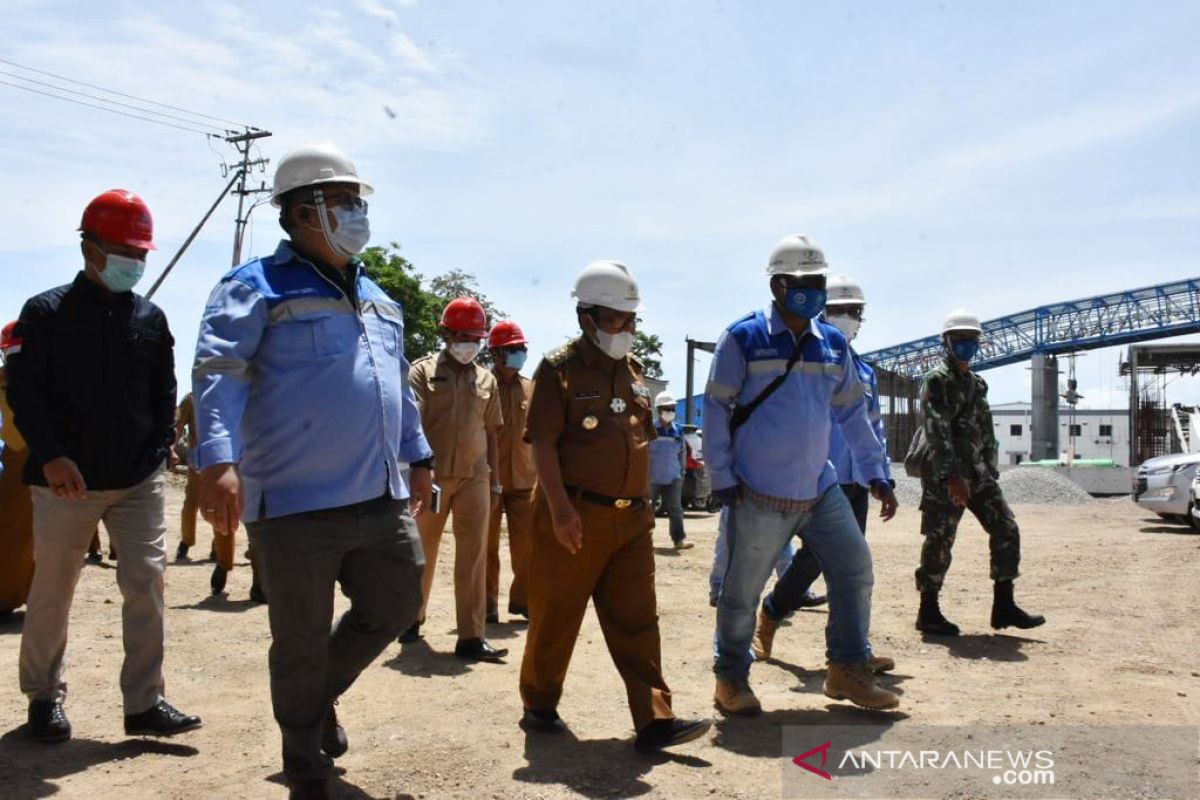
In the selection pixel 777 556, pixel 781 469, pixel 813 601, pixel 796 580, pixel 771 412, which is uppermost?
pixel 771 412

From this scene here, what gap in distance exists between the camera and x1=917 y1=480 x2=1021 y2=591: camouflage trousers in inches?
279

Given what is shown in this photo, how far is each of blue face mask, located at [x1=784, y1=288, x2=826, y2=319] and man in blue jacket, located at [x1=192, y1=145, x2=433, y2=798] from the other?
2.05m

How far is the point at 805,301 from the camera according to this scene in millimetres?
5059

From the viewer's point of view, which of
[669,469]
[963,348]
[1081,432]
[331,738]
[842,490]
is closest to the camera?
[331,738]

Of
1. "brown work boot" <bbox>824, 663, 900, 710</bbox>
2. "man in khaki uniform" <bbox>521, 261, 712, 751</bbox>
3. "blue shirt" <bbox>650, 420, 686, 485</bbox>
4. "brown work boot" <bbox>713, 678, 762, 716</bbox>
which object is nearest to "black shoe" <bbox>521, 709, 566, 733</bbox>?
"man in khaki uniform" <bbox>521, 261, 712, 751</bbox>

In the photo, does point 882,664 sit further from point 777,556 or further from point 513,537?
point 513,537

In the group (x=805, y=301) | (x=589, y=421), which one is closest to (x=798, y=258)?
(x=805, y=301)

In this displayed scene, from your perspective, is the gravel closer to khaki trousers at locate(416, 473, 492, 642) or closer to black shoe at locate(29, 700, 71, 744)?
khaki trousers at locate(416, 473, 492, 642)

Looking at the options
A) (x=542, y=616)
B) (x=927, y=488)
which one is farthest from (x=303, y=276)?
(x=927, y=488)

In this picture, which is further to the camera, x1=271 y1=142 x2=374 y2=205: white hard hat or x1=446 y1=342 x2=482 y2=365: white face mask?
x1=446 y1=342 x2=482 y2=365: white face mask

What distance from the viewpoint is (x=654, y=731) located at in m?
4.44

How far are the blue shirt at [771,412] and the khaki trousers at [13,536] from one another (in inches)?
194

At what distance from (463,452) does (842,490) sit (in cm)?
228

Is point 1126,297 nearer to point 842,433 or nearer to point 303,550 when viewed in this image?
point 842,433
